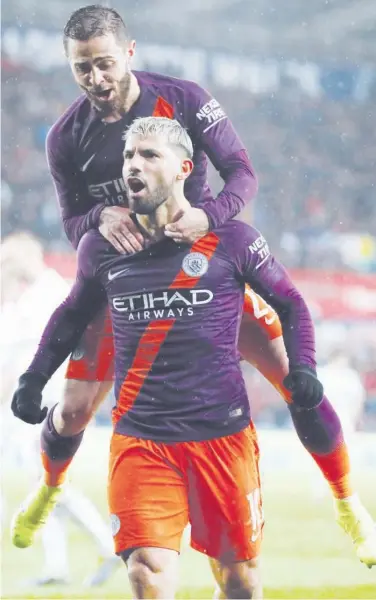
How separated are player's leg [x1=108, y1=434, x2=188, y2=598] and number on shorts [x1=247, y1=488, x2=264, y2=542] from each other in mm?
141

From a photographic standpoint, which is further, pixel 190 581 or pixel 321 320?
pixel 321 320

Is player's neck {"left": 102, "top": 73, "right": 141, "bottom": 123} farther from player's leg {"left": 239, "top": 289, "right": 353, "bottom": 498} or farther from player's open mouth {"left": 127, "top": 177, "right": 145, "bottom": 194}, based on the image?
player's leg {"left": 239, "top": 289, "right": 353, "bottom": 498}

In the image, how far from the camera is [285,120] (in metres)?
2.85

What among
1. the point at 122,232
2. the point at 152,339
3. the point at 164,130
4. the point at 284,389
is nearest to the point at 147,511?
the point at 152,339

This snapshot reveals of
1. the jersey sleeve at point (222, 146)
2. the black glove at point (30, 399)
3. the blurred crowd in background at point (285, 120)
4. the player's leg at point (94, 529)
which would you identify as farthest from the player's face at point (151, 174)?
the player's leg at point (94, 529)

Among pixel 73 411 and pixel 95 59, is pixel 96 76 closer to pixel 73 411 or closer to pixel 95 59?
pixel 95 59

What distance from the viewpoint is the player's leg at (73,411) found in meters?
2.38

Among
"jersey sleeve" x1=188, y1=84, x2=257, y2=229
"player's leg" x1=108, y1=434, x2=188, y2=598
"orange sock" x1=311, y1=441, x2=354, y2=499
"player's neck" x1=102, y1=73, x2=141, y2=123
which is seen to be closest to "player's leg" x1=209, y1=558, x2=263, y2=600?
"player's leg" x1=108, y1=434, x2=188, y2=598

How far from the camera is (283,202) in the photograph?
282 cm

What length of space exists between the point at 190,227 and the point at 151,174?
14 centimetres

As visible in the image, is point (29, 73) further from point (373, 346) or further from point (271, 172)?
point (373, 346)

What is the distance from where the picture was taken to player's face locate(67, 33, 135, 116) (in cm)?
226

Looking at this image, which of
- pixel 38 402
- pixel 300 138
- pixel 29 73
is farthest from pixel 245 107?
pixel 38 402

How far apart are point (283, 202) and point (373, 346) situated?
512 millimetres
